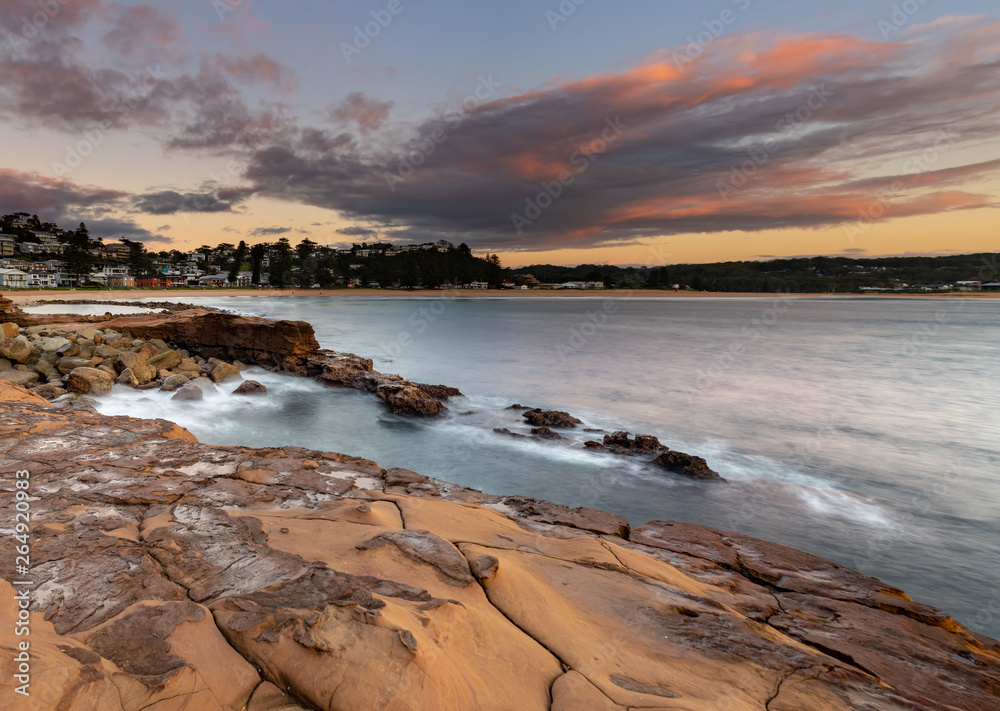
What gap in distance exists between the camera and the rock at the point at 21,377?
10633mm

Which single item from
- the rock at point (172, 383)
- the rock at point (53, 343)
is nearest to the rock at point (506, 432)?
the rock at point (172, 383)

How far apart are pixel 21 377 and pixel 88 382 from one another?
143 cm

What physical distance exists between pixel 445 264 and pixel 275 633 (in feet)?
366

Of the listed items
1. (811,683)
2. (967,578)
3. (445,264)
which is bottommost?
(967,578)

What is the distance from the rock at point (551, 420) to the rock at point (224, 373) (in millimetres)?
9519

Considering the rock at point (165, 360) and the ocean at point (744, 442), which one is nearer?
the ocean at point (744, 442)

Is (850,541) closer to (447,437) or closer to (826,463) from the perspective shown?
(826,463)

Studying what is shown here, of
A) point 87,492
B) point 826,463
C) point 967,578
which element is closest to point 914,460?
point 826,463

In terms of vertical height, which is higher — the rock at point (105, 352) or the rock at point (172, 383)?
the rock at point (105, 352)

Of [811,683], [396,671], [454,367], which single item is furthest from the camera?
[454,367]

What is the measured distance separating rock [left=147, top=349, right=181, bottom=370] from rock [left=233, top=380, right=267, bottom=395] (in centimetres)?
279

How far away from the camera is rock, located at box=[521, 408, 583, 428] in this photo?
11586mm

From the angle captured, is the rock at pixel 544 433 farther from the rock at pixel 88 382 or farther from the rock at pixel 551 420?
the rock at pixel 88 382

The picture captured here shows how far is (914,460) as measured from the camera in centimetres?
1052
